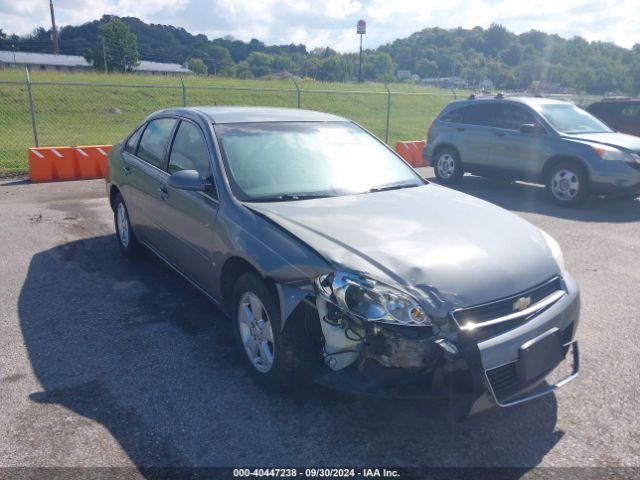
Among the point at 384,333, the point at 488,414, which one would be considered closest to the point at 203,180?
the point at 384,333

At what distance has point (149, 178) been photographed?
500 cm

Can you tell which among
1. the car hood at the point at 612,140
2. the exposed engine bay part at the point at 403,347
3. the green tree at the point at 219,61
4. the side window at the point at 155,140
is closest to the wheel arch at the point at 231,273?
the exposed engine bay part at the point at 403,347

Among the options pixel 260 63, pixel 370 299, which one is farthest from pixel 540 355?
pixel 260 63

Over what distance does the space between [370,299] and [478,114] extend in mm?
8867

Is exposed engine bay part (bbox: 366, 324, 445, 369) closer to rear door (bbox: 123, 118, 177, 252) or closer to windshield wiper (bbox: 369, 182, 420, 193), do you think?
windshield wiper (bbox: 369, 182, 420, 193)

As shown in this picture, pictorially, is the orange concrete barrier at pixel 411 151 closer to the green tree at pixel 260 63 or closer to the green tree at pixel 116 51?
the green tree at pixel 116 51

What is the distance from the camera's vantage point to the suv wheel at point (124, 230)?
18.9 ft

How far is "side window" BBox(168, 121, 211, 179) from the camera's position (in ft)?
13.7

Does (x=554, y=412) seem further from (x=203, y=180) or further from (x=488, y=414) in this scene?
(x=203, y=180)

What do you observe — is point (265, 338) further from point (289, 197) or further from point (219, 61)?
point (219, 61)

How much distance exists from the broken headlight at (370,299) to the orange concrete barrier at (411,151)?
36.0ft

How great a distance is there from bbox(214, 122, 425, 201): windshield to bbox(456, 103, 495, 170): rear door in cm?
630

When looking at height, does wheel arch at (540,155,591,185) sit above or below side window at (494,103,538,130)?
below

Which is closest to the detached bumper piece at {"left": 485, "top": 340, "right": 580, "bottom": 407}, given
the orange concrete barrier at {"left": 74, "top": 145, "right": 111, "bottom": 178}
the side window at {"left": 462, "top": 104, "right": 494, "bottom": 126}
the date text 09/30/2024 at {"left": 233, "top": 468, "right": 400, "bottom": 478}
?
the date text 09/30/2024 at {"left": 233, "top": 468, "right": 400, "bottom": 478}
